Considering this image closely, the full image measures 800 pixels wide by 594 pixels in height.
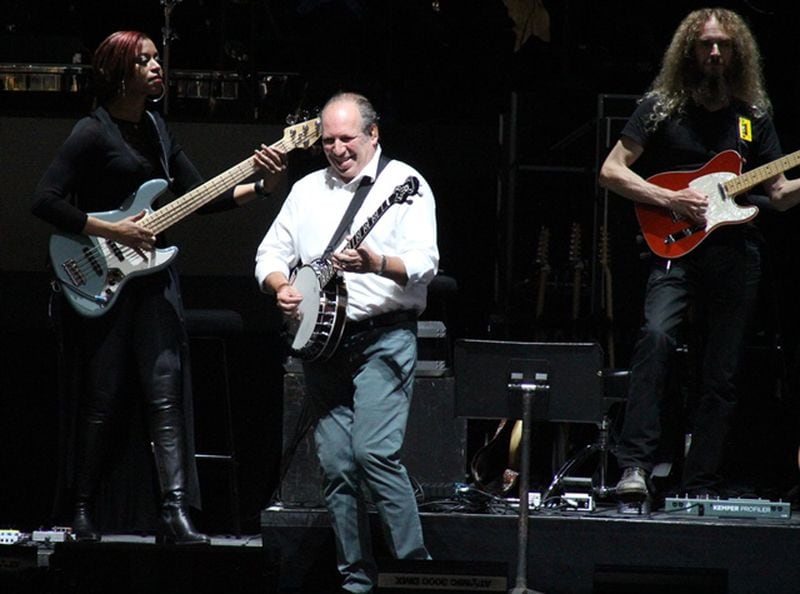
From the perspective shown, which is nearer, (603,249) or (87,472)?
(87,472)


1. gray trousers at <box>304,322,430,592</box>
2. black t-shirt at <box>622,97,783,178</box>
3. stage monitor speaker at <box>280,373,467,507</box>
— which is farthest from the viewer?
A: stage monitor speaker at <box>280,373,467,507</box>

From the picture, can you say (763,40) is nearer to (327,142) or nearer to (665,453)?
(665,453)

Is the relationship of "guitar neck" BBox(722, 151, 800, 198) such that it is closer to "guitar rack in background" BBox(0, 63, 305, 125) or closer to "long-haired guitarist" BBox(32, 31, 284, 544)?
"long-haired guitarist" BBox(32, 31, 284, 544)

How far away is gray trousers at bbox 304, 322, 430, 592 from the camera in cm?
506

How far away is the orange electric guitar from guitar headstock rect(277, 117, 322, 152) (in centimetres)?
145

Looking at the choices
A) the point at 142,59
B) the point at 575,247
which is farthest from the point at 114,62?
the point at 575,247

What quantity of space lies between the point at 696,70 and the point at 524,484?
77.5 inches

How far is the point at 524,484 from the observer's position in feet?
16.9

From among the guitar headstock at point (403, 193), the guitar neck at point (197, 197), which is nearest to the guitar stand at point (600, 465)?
the guitar headstock at point (403, 193)

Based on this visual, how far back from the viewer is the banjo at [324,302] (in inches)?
200

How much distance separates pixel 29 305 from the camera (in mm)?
7297

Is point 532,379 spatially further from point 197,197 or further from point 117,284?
point 117,284

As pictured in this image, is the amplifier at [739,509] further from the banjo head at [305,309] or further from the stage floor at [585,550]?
the banjo head at [305,309]

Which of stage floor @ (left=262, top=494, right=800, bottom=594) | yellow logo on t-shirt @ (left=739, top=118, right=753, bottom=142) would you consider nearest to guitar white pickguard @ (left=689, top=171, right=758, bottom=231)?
yellow logo on t-shirt @ (left=739, top=118, right=753, bottom=142)
